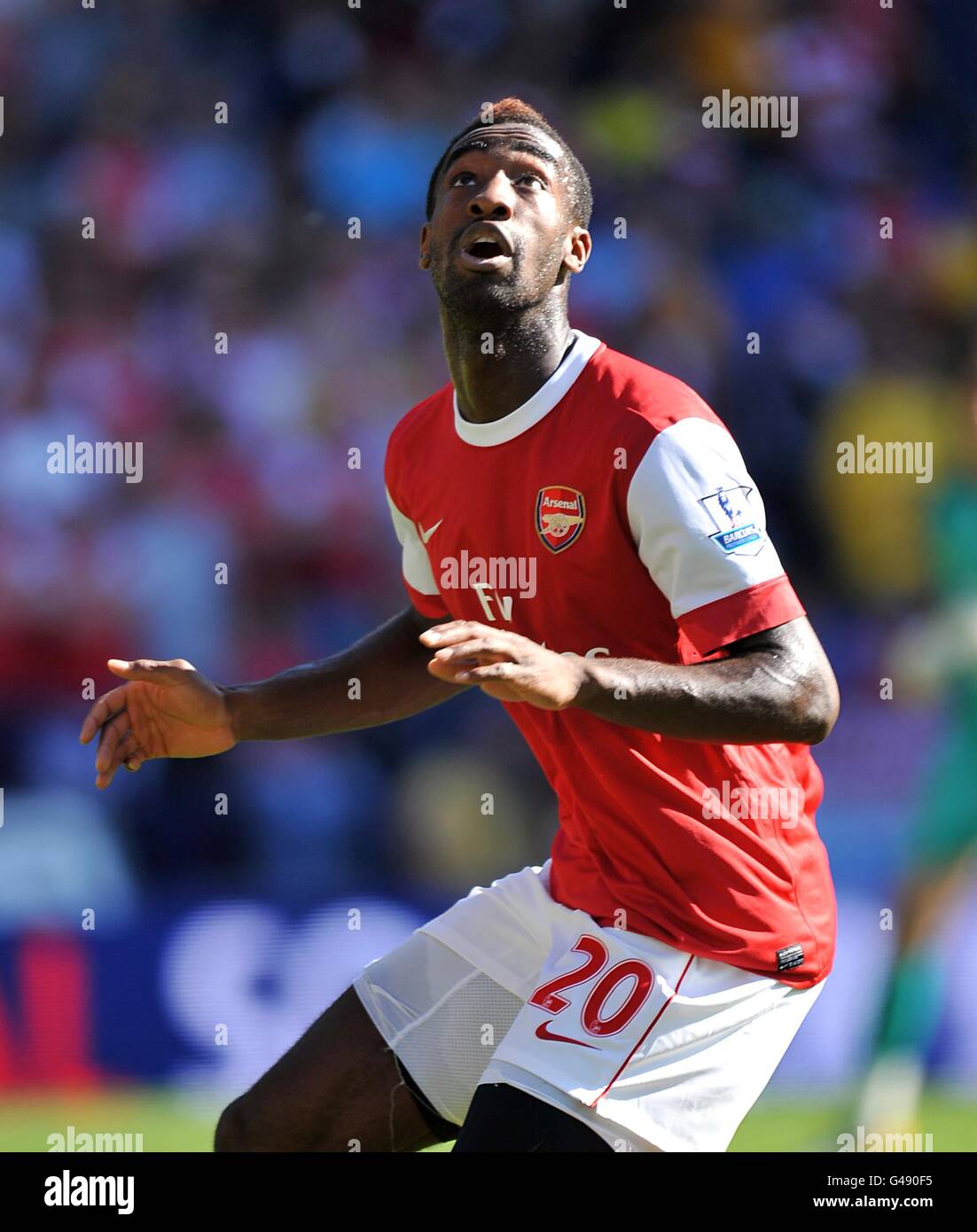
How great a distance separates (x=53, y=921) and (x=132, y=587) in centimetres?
156

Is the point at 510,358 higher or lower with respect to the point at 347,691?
higher

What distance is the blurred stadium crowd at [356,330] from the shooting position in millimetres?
6328

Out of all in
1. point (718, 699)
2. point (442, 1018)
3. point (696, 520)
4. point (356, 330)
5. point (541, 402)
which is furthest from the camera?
point (356, 330)

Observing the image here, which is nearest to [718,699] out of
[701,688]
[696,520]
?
[701,688]

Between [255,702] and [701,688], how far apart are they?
3.82 feet

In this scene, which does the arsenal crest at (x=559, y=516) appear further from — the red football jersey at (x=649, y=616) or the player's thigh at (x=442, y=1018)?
the player's thigh at (x=442, y=1018)

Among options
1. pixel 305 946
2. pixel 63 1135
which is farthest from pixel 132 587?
pixel 63 1135

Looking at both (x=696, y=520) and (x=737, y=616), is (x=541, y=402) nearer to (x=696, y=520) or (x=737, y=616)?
(x=696, y=520)

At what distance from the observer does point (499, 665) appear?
2.45 meters

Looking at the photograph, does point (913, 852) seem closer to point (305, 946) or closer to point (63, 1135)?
point (305, 946)

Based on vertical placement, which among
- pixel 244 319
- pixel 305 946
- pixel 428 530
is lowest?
pixel 305 946

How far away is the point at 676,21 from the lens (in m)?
7.71

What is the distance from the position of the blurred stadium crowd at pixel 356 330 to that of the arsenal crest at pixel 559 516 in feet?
10.2

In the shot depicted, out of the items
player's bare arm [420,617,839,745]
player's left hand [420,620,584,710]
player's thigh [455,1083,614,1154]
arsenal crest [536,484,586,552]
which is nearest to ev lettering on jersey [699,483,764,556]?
player's bare arm [420,617,839,745]
